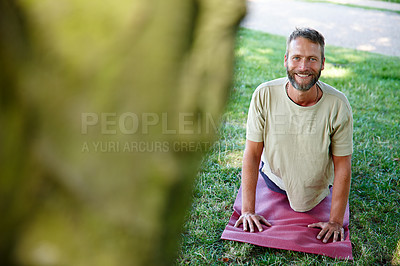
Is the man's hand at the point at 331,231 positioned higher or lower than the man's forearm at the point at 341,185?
lower

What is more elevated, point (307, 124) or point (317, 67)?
point (317, 67)

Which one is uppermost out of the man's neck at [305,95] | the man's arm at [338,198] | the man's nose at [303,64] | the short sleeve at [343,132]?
the man's nose at [303,64]

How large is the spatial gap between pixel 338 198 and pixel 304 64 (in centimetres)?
98

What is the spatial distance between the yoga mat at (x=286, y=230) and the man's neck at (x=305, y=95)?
2.88 feet

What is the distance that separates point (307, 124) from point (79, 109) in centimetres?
294

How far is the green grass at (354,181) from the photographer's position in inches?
121

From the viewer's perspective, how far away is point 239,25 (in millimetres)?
471

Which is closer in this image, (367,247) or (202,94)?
(202,94)

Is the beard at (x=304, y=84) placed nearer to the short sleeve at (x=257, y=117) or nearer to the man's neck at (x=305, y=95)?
the man's neck at (x=305, y=95)

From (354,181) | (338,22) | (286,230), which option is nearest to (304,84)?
(286,230)

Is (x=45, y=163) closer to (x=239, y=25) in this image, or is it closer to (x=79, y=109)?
(x=79, y=109)

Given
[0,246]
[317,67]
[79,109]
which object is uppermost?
[79,109]

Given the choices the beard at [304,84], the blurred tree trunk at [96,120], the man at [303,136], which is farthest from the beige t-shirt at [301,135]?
the blurred tree trunk at [96,120]

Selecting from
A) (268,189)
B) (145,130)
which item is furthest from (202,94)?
(268,189)
